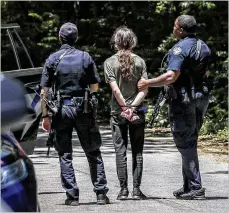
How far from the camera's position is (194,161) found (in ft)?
26.1

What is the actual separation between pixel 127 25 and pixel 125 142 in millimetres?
16480

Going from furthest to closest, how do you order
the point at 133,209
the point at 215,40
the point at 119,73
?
1. the point at 215,40
2. the point at 119,73
3. the point at 133,209

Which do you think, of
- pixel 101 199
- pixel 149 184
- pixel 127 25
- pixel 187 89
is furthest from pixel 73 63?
pixel 127 25

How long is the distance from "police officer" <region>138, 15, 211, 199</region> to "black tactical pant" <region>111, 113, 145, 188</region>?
0.35 m

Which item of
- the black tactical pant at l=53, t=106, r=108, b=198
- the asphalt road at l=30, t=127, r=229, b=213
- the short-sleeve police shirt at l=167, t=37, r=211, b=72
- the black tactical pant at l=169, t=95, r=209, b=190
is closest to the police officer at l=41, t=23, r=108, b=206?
the black tactical pant at l=53, t=106, r=108, b=198

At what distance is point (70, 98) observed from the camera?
7.42 meters

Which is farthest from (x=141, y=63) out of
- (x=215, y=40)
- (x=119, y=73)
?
(x=215, y=40)

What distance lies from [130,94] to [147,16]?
1608cm

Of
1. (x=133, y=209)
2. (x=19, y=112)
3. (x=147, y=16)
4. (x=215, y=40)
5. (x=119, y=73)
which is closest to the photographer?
(x=19, y=112)

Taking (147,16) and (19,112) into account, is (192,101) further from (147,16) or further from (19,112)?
(147,16)

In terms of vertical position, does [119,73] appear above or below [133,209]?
above

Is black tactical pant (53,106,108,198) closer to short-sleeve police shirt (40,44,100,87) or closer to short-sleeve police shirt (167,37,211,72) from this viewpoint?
short-sleeve police shirt (40,44,100,87)

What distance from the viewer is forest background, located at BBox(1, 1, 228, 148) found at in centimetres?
2078

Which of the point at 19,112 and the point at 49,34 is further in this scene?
the point at 49,34
